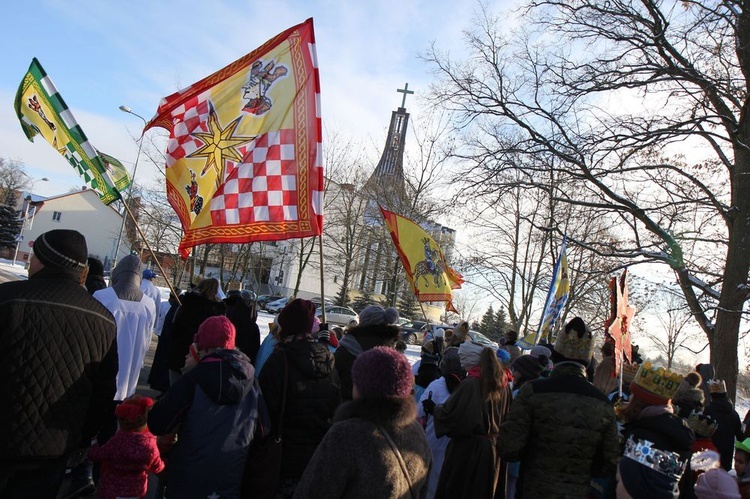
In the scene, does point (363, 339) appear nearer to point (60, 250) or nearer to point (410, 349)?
point (60, 250)

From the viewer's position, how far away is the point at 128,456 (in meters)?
3.72

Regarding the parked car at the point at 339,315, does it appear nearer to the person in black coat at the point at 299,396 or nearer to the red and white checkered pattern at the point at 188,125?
the red and white checkered pattern at the point at 188,125

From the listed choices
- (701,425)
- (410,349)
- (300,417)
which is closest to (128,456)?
(300,417)

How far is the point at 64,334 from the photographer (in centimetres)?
293

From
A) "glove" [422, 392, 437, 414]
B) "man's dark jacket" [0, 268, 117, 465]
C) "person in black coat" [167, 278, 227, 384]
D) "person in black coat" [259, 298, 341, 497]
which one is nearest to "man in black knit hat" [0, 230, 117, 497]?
"man's dark jacket" [0, 268, 117, 465]

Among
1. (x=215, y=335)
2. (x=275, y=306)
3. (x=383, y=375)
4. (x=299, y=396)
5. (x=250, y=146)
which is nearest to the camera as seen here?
(x=383, y=375)

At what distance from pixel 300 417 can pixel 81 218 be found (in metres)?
78.3

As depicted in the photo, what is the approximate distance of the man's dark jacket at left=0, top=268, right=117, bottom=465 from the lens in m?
2.80

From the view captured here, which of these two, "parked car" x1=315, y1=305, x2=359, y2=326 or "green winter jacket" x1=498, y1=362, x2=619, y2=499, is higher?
"green winter jacket" x1=498, y1=362, x2=619, y2=499

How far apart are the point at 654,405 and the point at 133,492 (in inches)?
134

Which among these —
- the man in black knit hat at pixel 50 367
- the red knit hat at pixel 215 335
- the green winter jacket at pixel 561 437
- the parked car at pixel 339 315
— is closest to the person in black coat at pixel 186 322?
the red knit hat at pixel 215 335

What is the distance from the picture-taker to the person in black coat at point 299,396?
382 centimetres

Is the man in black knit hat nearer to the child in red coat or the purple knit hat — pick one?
the child in red coat

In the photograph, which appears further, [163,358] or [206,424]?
[163,358]
